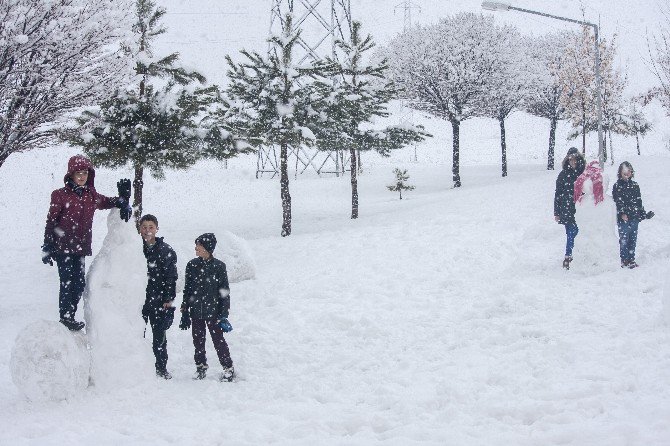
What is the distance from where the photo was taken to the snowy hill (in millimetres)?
4418

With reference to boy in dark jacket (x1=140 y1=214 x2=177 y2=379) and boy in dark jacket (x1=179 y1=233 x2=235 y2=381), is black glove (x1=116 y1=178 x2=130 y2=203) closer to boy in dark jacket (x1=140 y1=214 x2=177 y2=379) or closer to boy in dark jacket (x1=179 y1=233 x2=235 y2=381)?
boy in dark jacket (x1=140 y1=214 x2=177 y2=379)

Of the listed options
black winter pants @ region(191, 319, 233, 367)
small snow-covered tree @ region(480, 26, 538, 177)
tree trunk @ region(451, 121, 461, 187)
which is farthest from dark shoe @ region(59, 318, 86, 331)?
small snow-covered tree @ region(480, 26, 538, 177)

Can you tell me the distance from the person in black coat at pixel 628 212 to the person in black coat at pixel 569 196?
73cm

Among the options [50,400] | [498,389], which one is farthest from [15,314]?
[498,389]

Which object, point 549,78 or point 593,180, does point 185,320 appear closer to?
point 593,180

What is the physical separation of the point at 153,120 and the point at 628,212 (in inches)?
397

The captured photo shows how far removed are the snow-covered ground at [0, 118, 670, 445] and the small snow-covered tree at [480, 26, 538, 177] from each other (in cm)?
1491

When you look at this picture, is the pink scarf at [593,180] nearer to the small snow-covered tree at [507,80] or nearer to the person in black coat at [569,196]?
the person in black coat at [569,196]

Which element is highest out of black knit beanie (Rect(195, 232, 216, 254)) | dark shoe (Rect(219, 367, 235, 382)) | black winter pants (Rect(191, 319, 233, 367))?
black knit beanie (Rect(195, 232, 216, 254))

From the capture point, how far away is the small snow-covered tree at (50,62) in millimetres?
6883

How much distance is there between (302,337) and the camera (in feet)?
23.8

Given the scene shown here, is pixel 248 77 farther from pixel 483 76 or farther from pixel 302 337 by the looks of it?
pixel 483 76

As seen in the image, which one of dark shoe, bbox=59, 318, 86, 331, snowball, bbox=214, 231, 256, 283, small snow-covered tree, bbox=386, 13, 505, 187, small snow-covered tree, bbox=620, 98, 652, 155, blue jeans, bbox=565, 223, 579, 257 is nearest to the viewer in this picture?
dark shoe, bbox=59, 318, 86, 331

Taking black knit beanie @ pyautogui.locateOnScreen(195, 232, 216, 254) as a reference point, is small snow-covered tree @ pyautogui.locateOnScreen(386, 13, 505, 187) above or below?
above
